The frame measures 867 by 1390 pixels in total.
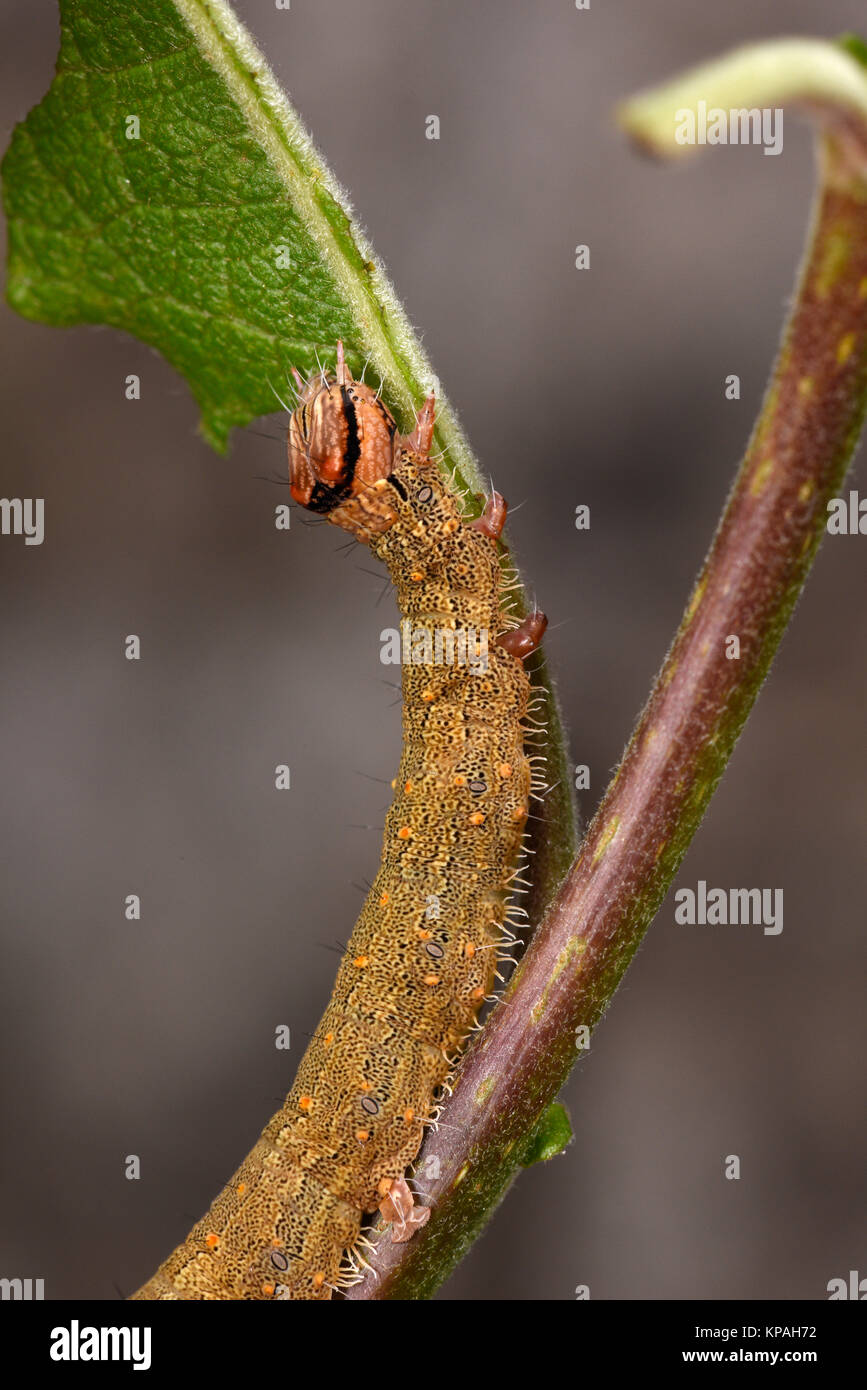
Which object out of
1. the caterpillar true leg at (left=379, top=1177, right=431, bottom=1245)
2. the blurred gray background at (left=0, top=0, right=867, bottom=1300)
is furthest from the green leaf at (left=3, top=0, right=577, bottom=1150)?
the blurred gray background at (left=0, top=0, right=867, bottom=1300)

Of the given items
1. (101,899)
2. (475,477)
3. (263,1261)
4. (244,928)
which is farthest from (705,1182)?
(475,477)

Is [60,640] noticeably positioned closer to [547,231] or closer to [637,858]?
[547,231]

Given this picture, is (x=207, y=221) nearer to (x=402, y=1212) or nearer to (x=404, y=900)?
(x=404, y=900)

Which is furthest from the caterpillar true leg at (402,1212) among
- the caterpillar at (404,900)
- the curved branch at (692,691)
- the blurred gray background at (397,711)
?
the blurred gray background at (397,711)

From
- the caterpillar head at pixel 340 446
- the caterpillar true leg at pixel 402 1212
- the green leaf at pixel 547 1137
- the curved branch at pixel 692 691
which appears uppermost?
the caterpillar head at pixel 340 446

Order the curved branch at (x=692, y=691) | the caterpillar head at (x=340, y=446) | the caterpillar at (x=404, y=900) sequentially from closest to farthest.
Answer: the curved branch at (x=692, y=691)
the caterpillar head at (x=340, y=446)
the caterpillar at (x=404, y=900)

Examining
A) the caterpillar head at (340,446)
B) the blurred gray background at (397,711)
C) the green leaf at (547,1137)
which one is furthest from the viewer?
the blurred gray background at (397,711)

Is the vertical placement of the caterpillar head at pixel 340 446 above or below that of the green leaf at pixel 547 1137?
above

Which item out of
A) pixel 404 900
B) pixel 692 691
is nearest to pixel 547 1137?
pixel 404 900

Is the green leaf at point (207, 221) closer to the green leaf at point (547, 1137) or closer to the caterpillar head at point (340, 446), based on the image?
the caterpillar head at point (340, 446)
